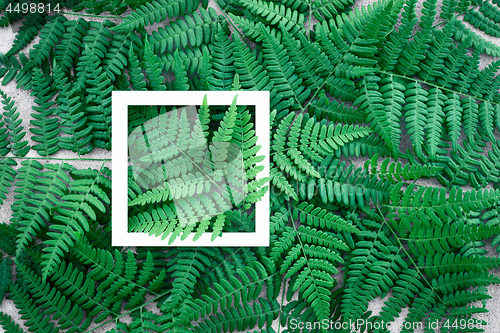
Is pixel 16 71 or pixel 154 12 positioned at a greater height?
pixel 154 12

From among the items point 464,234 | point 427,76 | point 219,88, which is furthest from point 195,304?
point 427,76

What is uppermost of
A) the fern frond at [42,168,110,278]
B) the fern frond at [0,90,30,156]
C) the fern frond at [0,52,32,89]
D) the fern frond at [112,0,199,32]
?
the fern frond at [112,0,199,32]

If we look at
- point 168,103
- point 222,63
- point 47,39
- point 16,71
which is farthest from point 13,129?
point 222,63

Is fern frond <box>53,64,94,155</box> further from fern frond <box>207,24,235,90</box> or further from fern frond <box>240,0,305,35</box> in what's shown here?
fern frond <box>240,0,305,35</box>

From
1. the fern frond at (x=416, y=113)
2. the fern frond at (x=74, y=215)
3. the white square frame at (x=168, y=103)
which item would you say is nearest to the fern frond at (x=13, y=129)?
the fern frond at (x=74, y=215)

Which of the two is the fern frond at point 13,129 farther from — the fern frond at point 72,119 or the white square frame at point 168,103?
the white square frame at point 168,103

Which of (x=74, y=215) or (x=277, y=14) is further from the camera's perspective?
(x=277, y=14)

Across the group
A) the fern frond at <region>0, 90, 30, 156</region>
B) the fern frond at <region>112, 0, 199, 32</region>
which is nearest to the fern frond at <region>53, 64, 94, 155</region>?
the fern frond at <region>0, 90, 30, 156</region>

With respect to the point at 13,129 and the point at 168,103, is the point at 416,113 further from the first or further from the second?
the point at 13,129
